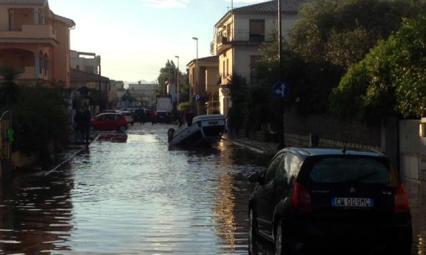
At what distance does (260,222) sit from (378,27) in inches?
1143

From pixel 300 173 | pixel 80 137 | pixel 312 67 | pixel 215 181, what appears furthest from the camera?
pixel 80 137

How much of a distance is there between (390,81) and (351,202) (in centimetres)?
1333

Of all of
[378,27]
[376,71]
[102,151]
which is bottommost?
[102,151]

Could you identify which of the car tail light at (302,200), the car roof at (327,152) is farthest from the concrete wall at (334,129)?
the car tail light at (302,200)

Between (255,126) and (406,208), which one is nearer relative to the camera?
(406,208)

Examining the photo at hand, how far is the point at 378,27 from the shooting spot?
39.0 meters

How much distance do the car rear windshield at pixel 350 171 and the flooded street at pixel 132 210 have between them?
169 centimetres

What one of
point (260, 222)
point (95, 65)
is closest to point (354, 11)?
point (260, 222)

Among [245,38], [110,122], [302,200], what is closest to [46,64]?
[110,122]

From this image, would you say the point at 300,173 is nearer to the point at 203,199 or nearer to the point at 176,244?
the point at 176,244

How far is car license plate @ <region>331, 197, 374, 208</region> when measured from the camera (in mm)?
9828

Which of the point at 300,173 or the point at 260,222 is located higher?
the point at 300,173

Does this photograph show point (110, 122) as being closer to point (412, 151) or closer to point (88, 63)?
point (412, 151)

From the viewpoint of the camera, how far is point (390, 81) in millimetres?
22625
